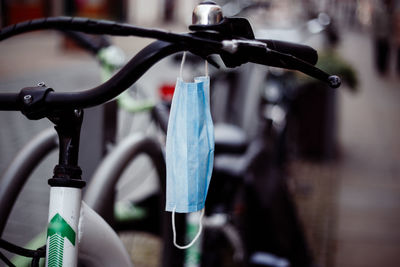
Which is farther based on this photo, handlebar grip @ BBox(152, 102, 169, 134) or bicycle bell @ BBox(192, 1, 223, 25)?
handlebar grip @ BBox(152, 102, 169, 134)

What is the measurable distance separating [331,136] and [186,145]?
5521 millimetres

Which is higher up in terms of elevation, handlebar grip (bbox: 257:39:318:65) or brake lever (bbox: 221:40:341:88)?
handlebar grip (bbox: 257:39:318:65)

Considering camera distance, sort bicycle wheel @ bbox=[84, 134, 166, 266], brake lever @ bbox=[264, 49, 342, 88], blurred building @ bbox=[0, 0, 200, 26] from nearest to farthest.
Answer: brake lever @ bbox=[264, 49, 342, 88] → bicycle wheel @ bbox=[84, 134, 166, 266] → blurred building @ bbox=[0, 0, 200, 26]

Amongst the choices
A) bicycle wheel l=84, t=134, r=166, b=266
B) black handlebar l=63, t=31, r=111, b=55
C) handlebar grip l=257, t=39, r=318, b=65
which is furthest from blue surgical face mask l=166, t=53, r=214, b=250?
black handlebar l=63, t=31, r=111, b=55

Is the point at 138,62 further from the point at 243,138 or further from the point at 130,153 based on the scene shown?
the point at 243,138

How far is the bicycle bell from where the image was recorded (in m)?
1.16

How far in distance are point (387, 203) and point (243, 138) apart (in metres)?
2.21

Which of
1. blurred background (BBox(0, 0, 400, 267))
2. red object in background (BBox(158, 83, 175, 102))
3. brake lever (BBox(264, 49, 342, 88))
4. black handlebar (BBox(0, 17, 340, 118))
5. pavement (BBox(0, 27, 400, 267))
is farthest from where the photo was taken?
blurred background (BBox(0, 0, 400, 267))

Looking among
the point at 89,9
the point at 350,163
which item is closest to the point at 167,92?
the point at 350,163

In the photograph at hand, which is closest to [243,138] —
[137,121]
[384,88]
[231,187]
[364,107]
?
[231,187]

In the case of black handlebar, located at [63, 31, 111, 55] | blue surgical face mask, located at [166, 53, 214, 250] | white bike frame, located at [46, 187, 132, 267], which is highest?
black handlebar, located at [63, 31, 111, 55]

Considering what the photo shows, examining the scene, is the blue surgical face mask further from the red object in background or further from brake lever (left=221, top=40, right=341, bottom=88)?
the red object in background

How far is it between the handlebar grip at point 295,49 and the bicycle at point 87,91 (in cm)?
7

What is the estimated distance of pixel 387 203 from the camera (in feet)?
17.4
